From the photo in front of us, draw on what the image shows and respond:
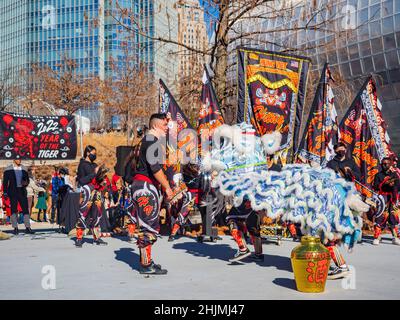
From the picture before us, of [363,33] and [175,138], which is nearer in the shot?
[175,138]

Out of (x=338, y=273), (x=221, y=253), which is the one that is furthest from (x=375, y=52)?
(x=338, y=273)

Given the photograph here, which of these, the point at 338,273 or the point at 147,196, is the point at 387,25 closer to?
the point at 338,273

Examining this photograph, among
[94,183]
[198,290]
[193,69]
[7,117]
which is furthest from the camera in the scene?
[193,69]

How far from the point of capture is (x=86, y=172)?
10.4m

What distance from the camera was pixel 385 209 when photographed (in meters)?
11.1

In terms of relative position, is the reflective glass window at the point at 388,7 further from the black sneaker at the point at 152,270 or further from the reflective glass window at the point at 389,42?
the black sneaker at the point at 152,270

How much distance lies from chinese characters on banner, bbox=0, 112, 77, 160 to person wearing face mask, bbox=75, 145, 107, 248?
4361mm

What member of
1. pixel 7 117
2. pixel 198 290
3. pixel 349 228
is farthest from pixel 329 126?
pixel 7 117

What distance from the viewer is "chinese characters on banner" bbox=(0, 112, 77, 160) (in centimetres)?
1388

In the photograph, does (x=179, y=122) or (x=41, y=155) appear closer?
(x=179, y=122)

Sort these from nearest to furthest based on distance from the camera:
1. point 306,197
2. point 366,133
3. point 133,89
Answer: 1. point 306,197
2. point 366,133
3. point 133,89

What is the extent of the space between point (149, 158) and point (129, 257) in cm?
257
